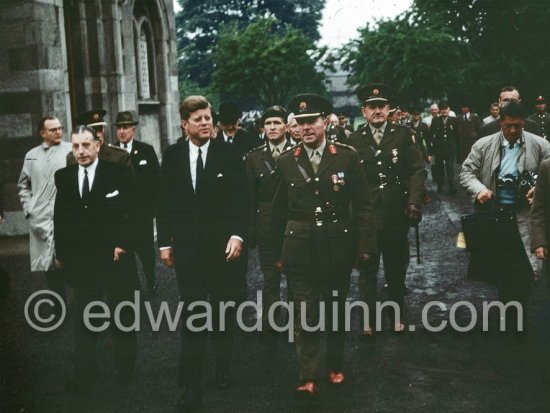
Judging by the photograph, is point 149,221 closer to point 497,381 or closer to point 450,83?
point 497,381

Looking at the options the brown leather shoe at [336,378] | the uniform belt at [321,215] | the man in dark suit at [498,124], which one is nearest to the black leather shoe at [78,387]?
the brown leather shoe at [336,378]

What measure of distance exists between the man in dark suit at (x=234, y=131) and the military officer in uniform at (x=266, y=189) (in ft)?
9.32

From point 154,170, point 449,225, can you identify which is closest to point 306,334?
point 154,170

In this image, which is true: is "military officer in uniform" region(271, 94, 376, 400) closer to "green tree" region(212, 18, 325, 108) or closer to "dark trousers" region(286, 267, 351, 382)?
"dark trousers" region(286, 267, 351, 382)

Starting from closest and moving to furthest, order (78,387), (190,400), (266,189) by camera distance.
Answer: (190,400), (78,387), (266,189)

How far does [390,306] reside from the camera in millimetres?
7566

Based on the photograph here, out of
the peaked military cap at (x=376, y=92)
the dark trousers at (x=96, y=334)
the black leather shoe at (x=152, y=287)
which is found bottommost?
the black leather shoe at (x=152, y=287)

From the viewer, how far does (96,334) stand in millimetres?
6098

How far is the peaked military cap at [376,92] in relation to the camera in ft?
23.8

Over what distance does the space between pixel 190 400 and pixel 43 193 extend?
3725mm

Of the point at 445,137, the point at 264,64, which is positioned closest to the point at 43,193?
the point at 445,137

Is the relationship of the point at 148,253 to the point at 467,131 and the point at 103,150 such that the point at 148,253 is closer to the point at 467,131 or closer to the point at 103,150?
the point at 103,150
